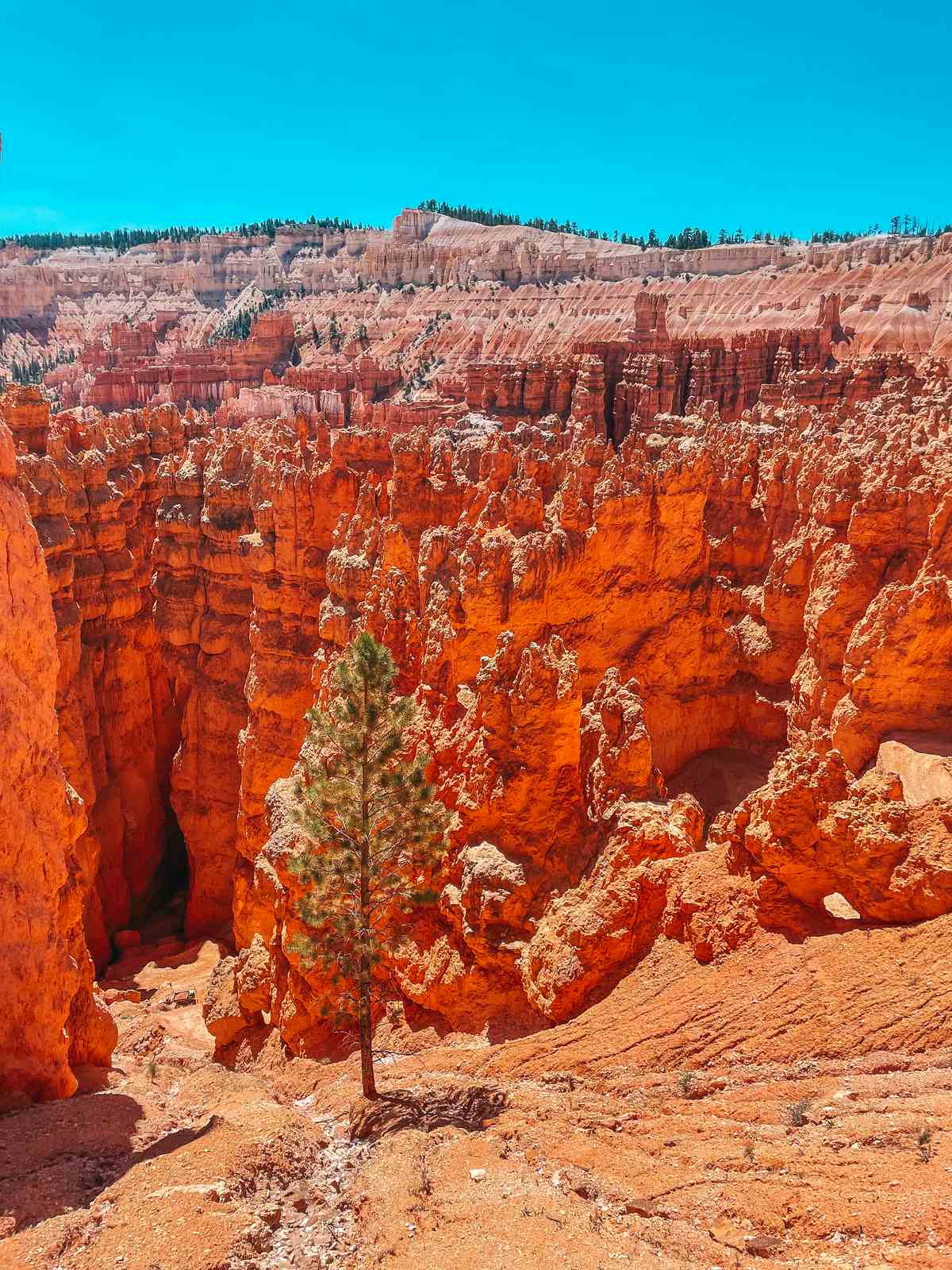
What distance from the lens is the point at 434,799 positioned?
14766 millimetres

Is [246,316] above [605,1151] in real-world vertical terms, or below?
above

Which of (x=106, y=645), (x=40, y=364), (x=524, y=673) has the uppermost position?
(x=40, y=364)

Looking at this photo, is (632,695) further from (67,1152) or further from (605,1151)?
(67,1152)

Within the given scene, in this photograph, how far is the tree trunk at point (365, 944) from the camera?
12.3 metres

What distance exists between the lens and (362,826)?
12.6 metres

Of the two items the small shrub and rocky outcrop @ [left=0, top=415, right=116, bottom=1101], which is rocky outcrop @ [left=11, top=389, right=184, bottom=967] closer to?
rocky outcrop @ [left=0, top=415, right=116, bottom=1101]

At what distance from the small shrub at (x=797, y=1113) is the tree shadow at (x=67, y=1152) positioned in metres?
6.88

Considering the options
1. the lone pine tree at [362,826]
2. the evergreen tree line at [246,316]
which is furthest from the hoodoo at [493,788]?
the evergreen tree line at [246,316]

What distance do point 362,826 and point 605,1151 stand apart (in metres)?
4.98

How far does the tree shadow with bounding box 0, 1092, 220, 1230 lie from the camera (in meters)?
9.79

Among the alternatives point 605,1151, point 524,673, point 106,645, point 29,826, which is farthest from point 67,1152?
point 106,645

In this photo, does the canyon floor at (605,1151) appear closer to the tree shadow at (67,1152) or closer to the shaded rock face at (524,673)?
the tree shadow at (67,1152)

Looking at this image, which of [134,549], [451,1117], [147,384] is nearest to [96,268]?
[147,384]

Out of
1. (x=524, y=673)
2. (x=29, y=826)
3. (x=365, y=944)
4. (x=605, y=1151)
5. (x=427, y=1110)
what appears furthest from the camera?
(x=524, y=673)
